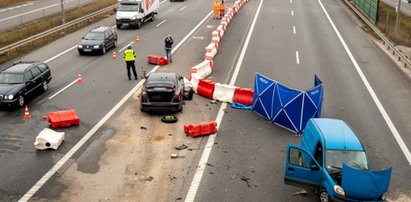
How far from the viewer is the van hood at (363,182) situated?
39.5ft

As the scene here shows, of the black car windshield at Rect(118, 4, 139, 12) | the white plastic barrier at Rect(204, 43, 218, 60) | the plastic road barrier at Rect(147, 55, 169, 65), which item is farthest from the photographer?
the black car windshield at Rect(118, 4, 139, 12)

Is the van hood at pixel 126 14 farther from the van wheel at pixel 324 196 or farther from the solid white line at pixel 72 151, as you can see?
the van wheel at pixel 324 196

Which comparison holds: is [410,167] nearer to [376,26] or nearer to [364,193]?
[364,193]

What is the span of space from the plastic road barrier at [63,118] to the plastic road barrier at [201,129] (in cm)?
430

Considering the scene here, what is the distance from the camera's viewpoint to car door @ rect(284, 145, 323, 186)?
43.2 feet

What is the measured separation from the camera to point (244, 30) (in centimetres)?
3994

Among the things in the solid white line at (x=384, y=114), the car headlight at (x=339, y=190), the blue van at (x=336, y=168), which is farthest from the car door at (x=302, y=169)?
the solid white line at (x=384, y=114)

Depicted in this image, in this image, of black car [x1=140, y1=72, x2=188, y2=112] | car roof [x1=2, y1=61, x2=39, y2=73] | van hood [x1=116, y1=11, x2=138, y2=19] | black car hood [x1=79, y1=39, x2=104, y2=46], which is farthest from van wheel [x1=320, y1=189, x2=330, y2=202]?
van hood [x1=116, y1=11, x2=138, y2=19]

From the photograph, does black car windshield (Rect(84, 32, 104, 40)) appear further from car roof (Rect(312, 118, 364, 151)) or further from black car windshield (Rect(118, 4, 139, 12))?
car roof (Rect(312, 118, 364, 151))

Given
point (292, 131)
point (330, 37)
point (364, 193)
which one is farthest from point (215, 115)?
point (330, 37)

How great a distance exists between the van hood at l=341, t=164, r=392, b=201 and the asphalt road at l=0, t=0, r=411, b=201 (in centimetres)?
185

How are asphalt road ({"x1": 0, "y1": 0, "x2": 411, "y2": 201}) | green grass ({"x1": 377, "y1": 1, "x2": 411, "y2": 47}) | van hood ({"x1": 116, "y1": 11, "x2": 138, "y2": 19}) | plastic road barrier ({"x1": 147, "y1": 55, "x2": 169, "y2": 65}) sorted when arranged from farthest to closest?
van hood ({"x1": 116, "y1": 11, "x2": 138, "y2": 19}), green grass ({"x1": 377, "y1": 1, "x2": 411, "y2": 47}), plastic road barrier ({"x1": 147, "y1": 55, "x2": 169, "y2": 65}), asphalt road ({"x1": 0, "y1": 0, "x2": 411, "y2": 201})

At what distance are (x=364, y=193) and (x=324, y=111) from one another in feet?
29.9

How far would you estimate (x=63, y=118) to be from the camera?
19.0 meters
